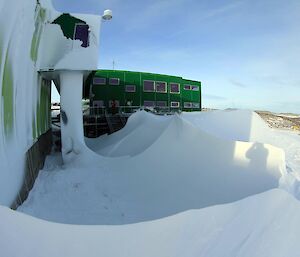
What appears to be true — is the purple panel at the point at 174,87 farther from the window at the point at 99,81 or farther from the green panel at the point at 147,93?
the window at the point at 99,81

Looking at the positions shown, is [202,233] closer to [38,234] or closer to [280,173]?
[38,234]

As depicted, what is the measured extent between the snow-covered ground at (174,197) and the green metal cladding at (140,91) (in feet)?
18.1

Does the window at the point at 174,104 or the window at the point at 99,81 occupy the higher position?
the window at the point at 99,81

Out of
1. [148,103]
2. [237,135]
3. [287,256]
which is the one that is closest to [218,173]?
[237,135]

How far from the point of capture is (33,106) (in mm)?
11828

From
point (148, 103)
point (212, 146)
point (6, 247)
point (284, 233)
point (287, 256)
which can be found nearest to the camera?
point (6, 247)

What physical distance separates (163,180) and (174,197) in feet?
3.29

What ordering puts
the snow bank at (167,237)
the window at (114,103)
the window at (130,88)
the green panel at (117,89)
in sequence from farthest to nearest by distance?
1. the window at (130,88)
2. the green panel at (117,89)
3. the window at (114,103)
4. the snow bank at (167,237)

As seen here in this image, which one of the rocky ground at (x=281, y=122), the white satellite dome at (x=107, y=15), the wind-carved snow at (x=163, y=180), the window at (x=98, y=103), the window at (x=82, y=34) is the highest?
the white satellite dome at (x=107, y=15)

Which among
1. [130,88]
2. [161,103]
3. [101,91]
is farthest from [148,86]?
[101,91]

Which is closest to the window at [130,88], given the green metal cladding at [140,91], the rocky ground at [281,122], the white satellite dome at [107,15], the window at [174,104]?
the green metal cladding at [140,91]

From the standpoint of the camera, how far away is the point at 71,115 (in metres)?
14.1

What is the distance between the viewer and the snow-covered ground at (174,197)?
3902 millimetres

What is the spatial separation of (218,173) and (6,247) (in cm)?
690
